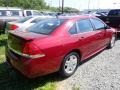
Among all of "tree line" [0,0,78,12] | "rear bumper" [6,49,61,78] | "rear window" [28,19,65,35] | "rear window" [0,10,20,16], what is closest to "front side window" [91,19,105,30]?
"rear window" [28,19,65,35]

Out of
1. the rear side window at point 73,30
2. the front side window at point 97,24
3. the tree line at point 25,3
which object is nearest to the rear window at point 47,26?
the rear side window at point 73,30

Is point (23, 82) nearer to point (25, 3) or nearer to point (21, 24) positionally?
point (21, 24)

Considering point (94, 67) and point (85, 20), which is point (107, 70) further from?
point (85, 20)

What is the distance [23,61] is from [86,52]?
2.26 metres

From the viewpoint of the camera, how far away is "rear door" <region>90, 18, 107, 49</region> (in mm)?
6524

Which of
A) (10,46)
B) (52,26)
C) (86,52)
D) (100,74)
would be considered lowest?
(100,74)

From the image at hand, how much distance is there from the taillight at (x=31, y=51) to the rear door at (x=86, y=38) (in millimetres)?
1585

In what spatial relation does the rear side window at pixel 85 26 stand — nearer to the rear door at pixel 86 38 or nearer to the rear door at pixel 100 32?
the rear door at pixel 86 38

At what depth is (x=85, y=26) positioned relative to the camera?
5.95m

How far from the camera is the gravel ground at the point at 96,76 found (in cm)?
469

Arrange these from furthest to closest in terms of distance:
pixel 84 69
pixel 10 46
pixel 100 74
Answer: pixel 84 69 → pixel 100 74 → pixel 10 46

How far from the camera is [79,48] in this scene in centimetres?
542

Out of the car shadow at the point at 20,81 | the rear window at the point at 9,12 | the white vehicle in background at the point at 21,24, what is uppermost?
the rear window at the point at 9,12

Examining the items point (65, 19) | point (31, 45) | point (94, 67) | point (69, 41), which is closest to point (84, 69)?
point (94, 67)
